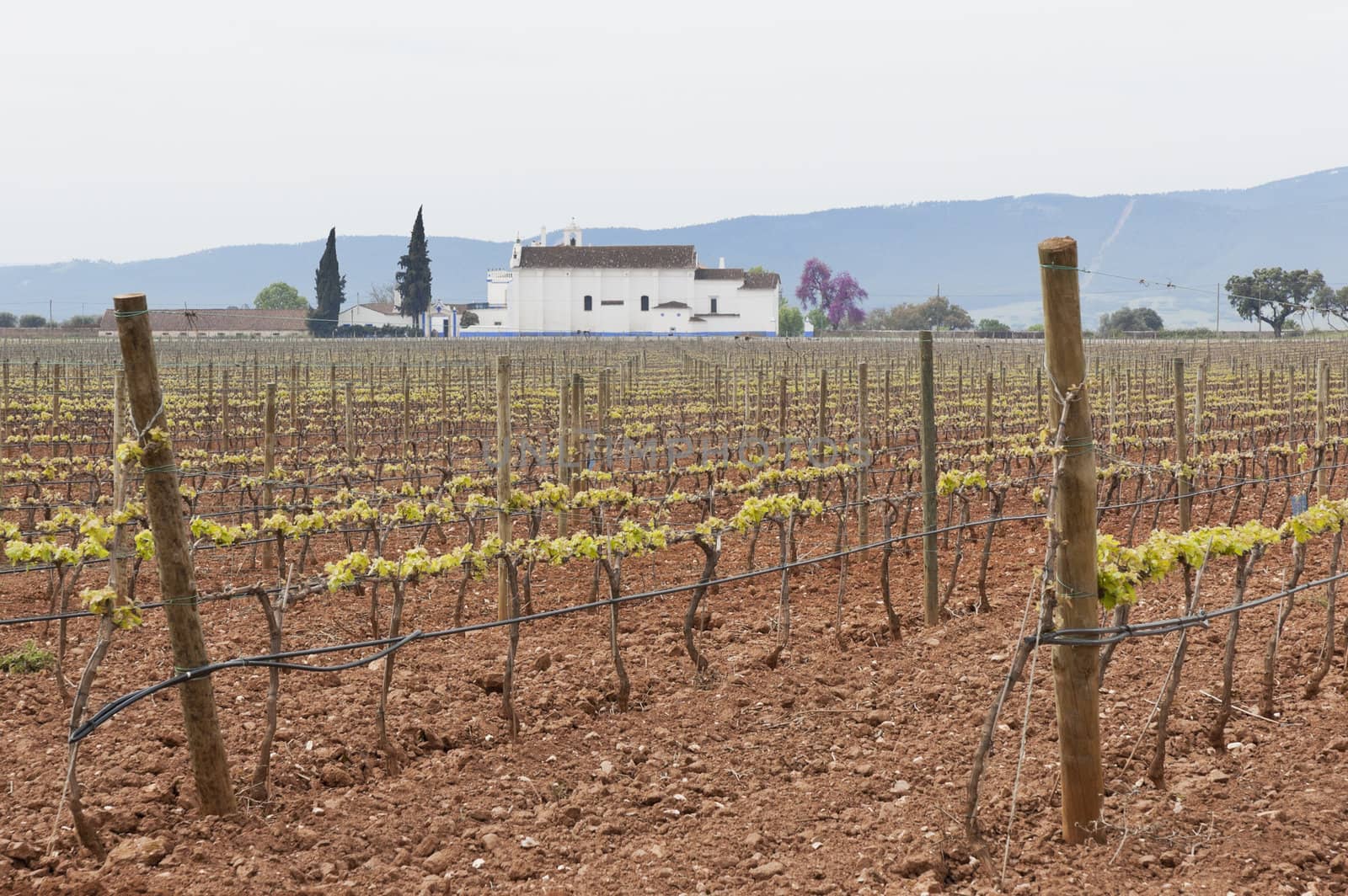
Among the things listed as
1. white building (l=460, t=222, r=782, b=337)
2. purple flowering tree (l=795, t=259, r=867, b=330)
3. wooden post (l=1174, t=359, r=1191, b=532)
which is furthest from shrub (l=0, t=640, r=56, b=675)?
purple flowering tree (l=795, t=259, r=867, b=330)

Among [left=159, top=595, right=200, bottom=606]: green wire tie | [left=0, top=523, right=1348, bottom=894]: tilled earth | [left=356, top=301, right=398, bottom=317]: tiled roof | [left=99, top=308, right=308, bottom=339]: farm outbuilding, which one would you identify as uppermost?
[left=356, top=301, right=398, bottom=317]: tiled roof

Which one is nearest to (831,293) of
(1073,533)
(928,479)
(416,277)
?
(416,277)

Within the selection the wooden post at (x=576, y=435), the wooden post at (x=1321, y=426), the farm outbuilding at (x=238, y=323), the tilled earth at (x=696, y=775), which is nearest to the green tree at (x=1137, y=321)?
the farm outbuilding at (x=238, y=323)

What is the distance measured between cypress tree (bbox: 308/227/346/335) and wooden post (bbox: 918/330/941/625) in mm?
72209

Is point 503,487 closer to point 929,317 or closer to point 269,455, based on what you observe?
point 269,455

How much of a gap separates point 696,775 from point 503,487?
10.3ft

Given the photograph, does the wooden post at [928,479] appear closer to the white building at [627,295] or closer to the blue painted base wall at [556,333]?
the blue painted base wall at [556,333]

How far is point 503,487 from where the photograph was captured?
8.05 m

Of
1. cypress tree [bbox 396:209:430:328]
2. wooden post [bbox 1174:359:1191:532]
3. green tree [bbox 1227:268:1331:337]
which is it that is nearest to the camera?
wooden post [bbox 1174:359:1191:532]

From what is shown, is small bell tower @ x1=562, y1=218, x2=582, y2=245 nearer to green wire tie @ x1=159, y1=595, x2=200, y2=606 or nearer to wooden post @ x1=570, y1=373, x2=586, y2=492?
wooden post @ x1=570, y1=373, x2=586, y2=492

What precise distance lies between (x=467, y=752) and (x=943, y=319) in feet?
363

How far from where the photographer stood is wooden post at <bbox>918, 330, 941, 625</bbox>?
7.80m

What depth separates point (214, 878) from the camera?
443 cm

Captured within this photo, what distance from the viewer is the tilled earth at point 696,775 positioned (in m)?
4.35
